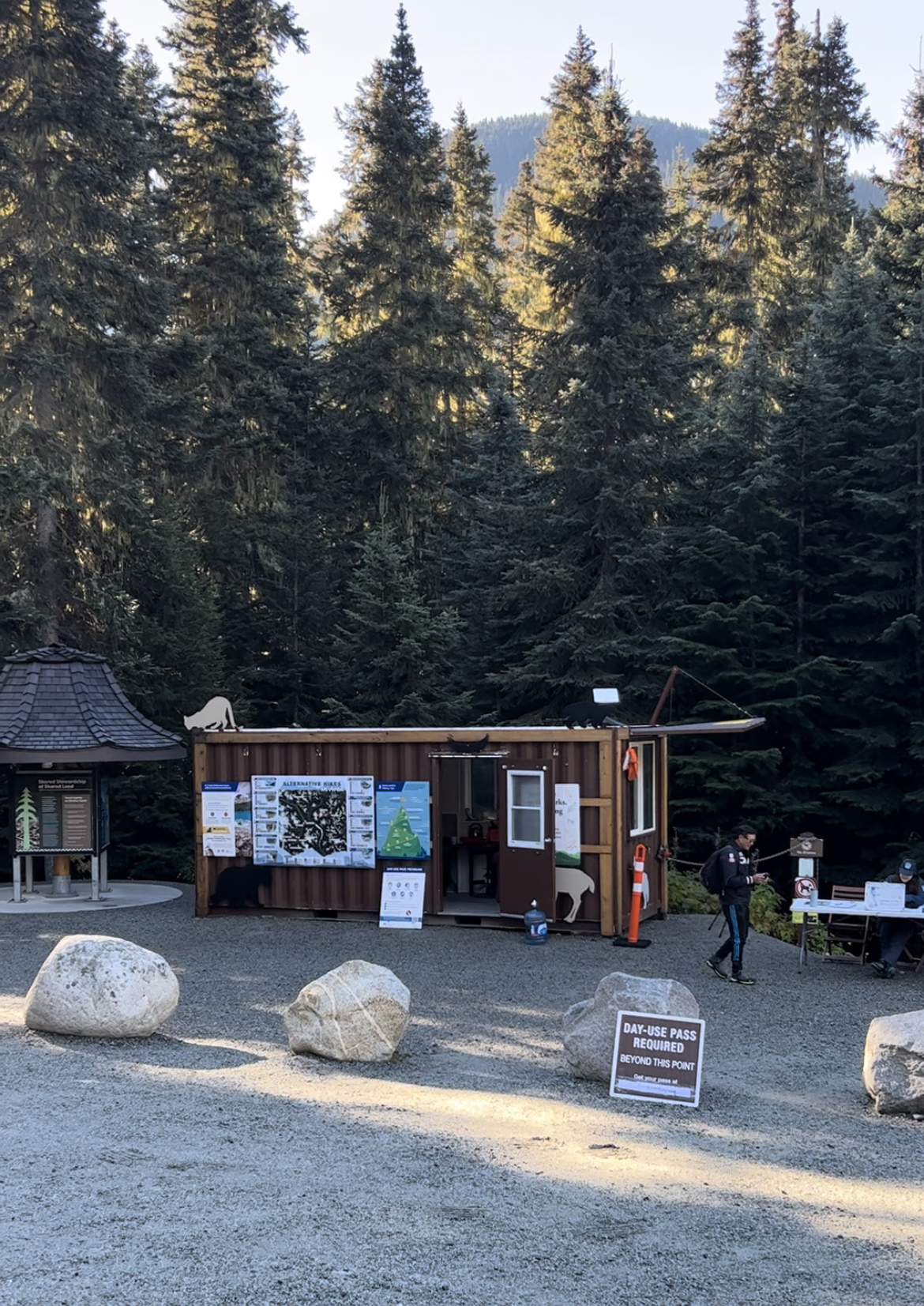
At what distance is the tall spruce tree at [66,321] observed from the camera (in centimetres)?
2412

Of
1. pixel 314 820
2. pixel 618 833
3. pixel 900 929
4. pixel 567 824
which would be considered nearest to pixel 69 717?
pixel 314 820

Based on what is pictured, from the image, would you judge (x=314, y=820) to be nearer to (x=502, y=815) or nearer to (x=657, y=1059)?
(x=502, y=815)

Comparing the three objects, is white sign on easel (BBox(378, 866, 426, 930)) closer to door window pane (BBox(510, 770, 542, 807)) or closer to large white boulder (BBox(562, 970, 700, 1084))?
door window pane (BBox(510, 770, 542, 807))

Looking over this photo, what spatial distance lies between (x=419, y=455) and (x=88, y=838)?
1687cm

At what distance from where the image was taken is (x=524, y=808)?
1680cm

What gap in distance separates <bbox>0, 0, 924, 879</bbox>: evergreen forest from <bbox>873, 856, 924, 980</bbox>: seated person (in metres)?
8.04

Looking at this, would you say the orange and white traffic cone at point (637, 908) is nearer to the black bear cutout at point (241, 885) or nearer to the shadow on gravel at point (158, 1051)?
the black bear cutout at point (241, 885)

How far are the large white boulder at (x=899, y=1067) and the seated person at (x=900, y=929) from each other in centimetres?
545

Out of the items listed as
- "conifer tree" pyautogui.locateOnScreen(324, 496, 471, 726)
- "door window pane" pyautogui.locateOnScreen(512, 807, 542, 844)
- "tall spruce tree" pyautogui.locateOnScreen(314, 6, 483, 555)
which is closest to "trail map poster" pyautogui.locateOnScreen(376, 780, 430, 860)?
"door window pane" pyautogui.locateOnScreen(512, 807, 542, 844)

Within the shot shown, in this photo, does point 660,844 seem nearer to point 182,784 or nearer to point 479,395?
point 182,784

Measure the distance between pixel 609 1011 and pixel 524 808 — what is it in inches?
280

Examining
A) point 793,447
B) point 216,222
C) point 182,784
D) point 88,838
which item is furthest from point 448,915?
point 216,222

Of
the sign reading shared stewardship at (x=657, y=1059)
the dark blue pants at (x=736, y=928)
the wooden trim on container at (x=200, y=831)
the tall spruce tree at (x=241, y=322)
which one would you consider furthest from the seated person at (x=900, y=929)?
the tall spruce tree at (x=241, y=322)

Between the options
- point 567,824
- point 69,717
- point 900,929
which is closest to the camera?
point 900,929
